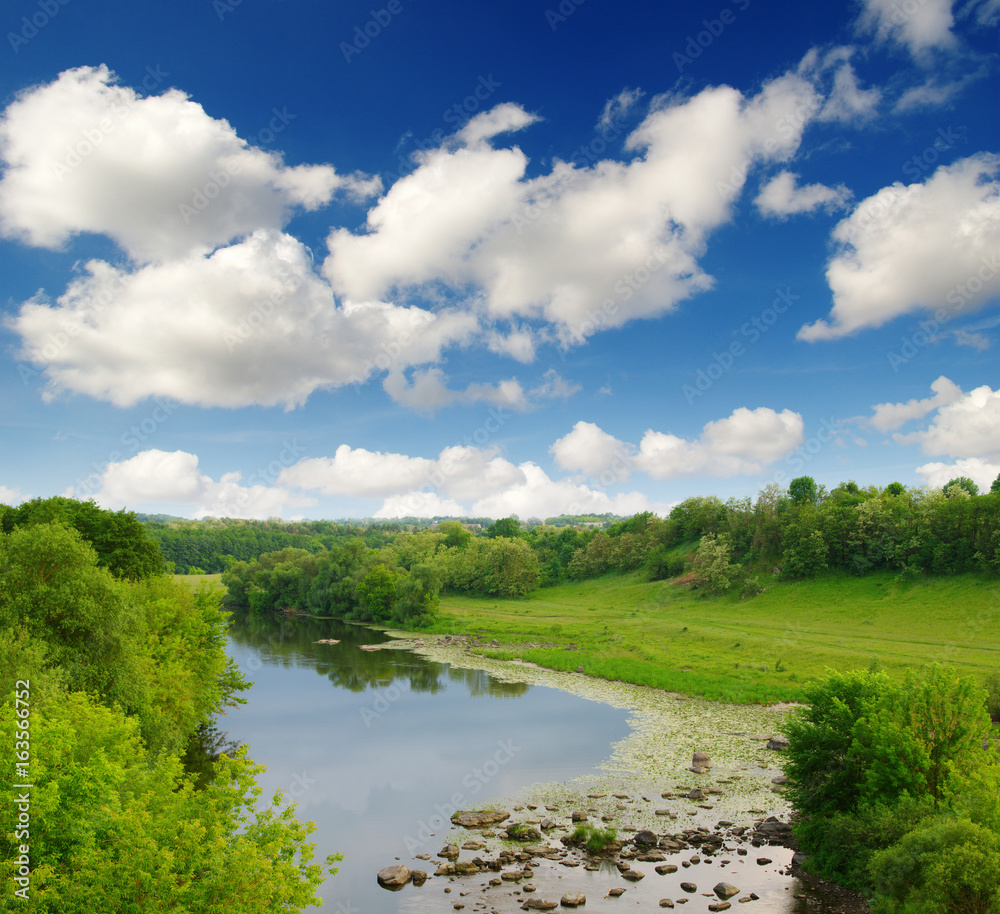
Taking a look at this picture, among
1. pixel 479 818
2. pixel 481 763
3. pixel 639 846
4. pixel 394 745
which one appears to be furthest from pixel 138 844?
pixel 394 745

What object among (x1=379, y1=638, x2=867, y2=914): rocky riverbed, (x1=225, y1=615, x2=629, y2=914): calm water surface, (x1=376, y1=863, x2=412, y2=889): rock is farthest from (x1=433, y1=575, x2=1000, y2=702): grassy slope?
(x1=376, y1=863, x2=412, y2=889): rock

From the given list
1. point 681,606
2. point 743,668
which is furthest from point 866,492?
point 743,668

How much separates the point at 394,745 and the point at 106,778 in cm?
2313

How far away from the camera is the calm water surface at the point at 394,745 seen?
2525 centimetres

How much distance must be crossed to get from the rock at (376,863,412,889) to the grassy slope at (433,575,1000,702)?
3025cm

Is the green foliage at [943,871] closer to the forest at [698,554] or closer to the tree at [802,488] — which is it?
the forest at [698,554]

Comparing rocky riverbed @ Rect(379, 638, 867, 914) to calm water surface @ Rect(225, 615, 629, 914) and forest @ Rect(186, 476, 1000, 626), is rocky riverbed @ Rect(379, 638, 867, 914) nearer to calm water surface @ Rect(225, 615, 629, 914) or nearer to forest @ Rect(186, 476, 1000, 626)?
calm water surface @ Rect(225, 615, 629, 914)

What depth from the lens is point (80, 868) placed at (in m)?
13.3

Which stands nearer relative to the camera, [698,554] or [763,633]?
[763,633]

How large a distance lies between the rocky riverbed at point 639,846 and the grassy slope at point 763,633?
606 inches

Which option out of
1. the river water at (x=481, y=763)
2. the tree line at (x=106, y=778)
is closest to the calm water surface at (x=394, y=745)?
the river water at (x=481, y=763)

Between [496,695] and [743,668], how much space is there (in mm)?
20960

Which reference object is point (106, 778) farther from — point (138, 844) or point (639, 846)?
point (639, 846)

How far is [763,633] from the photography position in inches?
2501
